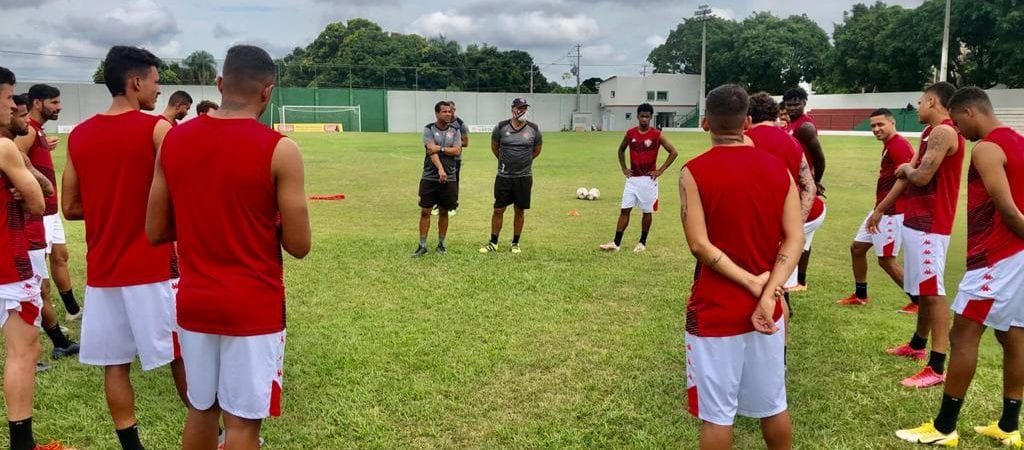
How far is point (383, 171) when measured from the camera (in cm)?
2250

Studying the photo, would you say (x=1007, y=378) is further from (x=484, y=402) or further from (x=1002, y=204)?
(x=484, y=402)

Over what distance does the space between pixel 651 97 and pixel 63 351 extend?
254 ft

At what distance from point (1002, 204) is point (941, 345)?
1699 millimetres

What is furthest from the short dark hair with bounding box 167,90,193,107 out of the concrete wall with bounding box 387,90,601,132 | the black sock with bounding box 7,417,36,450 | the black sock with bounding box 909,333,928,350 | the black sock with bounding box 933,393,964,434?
the concrete wall with bounding box 387,90,601,132

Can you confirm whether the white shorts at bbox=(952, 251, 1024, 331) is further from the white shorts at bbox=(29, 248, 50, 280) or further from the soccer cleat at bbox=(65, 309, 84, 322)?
the soccer cleat at bbox=(65, 309, 84, 322)

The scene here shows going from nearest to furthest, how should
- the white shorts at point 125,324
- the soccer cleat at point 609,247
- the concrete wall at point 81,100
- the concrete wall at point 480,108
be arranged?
the white shorts at point 125,324
the soccer cleat at point 609,247
the concrete wall at point 81,100
the concrete wall at point 480,108

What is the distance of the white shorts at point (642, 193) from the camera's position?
10.0 metres

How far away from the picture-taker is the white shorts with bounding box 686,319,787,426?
9.90 ft

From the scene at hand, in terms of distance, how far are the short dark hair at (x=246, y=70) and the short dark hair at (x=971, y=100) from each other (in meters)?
3.90

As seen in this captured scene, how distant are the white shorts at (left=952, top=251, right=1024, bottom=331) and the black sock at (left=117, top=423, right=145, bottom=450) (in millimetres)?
4889

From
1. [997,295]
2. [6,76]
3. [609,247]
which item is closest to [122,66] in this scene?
[6,76]

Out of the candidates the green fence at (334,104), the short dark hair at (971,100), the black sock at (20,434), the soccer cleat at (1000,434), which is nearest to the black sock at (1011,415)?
the soccer cleat at (1000,434)

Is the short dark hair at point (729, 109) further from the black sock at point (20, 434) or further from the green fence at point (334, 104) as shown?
the green fence at point (334, 104)

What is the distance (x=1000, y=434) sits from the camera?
157 inches
